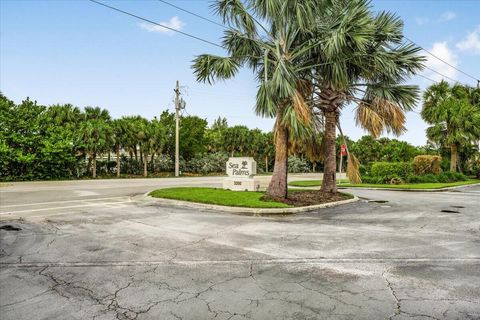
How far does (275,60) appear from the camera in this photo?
577 inches

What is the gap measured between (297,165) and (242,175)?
43.6 meters

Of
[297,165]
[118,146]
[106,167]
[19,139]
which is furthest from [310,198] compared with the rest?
[297,165]

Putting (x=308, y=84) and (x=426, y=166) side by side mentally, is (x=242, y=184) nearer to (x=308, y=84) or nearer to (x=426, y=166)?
(x=308, y=84)

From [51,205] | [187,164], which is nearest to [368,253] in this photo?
[51,205]

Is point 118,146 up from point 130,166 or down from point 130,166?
up

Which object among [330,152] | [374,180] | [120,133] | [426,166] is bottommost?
[374,180]

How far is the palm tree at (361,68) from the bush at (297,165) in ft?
143

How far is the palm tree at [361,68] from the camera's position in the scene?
12.7 meters

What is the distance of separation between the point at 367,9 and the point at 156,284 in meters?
13.4

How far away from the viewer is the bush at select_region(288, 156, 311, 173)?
59438mm

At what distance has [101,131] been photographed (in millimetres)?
33094

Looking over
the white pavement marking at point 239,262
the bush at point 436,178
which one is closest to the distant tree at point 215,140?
the bush at point 436,178

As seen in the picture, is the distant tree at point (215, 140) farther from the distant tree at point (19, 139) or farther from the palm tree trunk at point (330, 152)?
the palm tree trunk at point (330, 152)

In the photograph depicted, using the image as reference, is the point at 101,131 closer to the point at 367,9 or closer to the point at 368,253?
the point at 367,9
